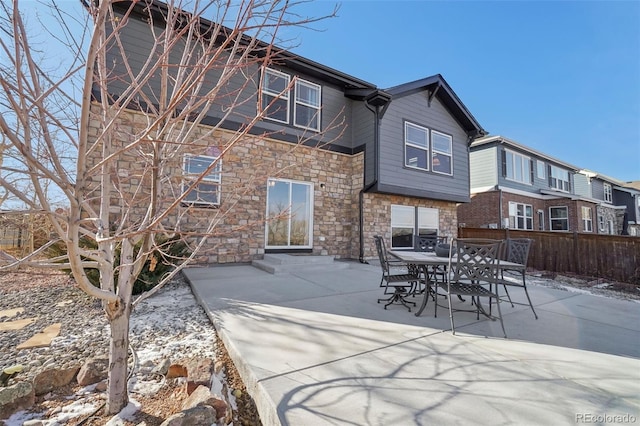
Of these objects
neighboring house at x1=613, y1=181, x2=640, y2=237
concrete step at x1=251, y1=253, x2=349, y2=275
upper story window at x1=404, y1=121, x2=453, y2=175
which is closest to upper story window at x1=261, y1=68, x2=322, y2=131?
upper story window at x1=404, y1=121, x2=453, y2=175

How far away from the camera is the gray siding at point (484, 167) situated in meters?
13.4

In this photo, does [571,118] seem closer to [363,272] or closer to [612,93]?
[612,93]

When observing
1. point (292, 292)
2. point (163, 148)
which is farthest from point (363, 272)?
point (163, 148)

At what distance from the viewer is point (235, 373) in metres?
2.21

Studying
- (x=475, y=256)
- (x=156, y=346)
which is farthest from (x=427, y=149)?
(x=156, y=346)

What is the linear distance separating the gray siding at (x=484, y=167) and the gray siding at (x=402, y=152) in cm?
451

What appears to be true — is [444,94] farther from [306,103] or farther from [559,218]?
[559,218]

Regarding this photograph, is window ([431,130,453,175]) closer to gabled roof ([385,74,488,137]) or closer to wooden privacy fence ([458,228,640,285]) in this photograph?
gabled roof ([385,74,488,137])

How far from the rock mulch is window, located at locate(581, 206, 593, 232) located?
780 inches

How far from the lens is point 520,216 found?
13961mm

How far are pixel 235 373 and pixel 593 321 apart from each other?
420 cm

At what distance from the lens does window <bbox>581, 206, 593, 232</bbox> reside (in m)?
15.1

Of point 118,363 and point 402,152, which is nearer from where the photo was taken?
point 118,363

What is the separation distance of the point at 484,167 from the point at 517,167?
2.23 m
